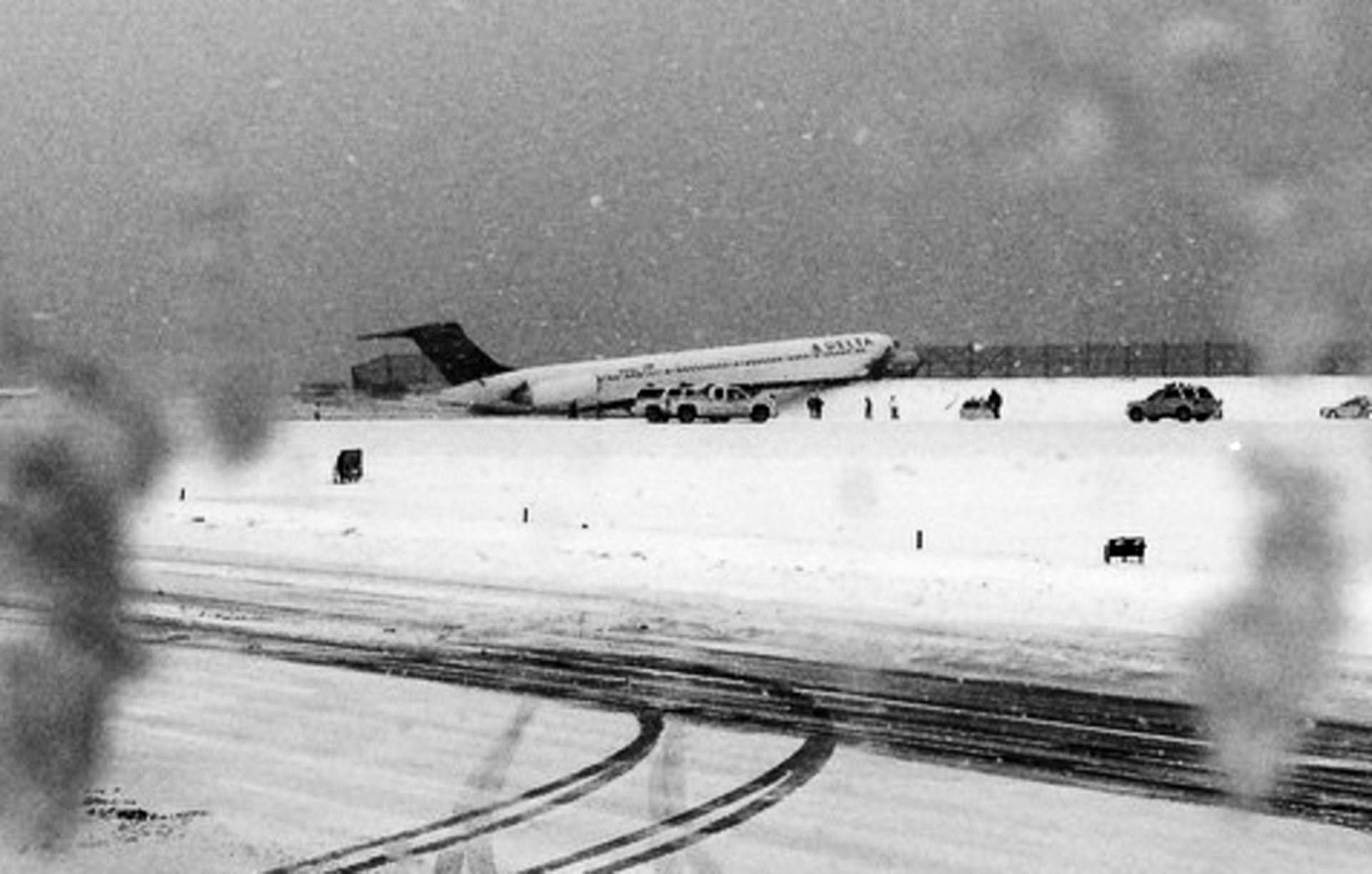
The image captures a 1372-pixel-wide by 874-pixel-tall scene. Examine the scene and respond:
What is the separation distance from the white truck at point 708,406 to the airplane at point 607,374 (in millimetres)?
7647

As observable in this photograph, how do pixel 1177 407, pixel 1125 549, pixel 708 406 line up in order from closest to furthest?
pixel 1125 549 < pixel 1177 407 < pixel 708 406

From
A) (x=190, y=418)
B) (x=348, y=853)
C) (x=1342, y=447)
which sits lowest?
(x=348, y=853)

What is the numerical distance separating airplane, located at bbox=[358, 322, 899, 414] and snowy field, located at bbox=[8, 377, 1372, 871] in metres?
16.7

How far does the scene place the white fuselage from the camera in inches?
3108

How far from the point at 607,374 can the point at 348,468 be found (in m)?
33.5

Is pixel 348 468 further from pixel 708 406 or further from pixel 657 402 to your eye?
pixel 657 402

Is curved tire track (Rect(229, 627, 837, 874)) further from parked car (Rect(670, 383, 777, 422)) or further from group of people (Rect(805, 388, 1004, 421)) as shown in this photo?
group of people (Rect(805, 388, 1004, 421))

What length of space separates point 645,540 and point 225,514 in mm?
13434

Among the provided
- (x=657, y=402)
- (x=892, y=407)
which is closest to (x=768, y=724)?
(x=657, y=402)

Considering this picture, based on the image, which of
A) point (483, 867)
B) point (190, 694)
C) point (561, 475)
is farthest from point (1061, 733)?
point (561, 475)

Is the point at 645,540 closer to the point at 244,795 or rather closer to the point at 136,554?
the point at 244,795

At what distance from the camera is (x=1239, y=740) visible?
47.0ft

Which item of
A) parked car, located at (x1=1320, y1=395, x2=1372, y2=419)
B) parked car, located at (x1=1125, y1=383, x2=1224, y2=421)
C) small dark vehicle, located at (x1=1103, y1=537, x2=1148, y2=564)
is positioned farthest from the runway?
parked car, located at (x1=1320, y1=395, x2=1372, y2=419)

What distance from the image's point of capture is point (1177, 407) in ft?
196
